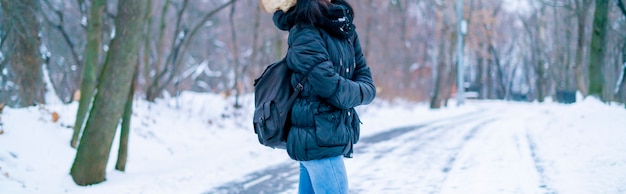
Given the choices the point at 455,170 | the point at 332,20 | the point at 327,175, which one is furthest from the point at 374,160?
the point at 332,20

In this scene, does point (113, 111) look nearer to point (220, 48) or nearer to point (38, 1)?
point (38, 1)

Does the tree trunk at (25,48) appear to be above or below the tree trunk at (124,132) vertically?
above

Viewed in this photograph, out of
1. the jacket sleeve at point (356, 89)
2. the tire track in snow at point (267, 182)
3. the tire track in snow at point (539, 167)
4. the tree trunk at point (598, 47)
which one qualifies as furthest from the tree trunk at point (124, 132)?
the tree trunk at point (598, 47)

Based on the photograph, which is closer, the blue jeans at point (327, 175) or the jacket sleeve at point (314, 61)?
the jacket sleeve at point (314, 61)

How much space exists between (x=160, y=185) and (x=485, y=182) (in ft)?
13.1

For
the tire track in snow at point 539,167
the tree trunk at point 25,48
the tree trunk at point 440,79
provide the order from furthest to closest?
the tree trunk at point 440,79, the tree trunk at point 25,48, the tire track in snow at point 539,167

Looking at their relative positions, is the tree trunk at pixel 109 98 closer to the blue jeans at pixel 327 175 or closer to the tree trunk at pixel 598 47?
the blue jeans at pixel 327 175

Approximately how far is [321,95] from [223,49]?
1656 inches

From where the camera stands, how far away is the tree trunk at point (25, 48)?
8719 mm

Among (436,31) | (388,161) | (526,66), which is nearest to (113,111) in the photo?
(388,161)

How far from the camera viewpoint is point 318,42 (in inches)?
113

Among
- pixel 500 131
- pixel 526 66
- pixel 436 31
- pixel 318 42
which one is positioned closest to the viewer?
pixel 318 42

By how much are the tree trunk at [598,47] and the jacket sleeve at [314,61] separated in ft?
50.6

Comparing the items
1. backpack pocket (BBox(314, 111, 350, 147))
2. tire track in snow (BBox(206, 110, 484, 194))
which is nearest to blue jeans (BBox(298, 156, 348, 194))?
backpack pocket (BBox(314, 111, 350, 147))
